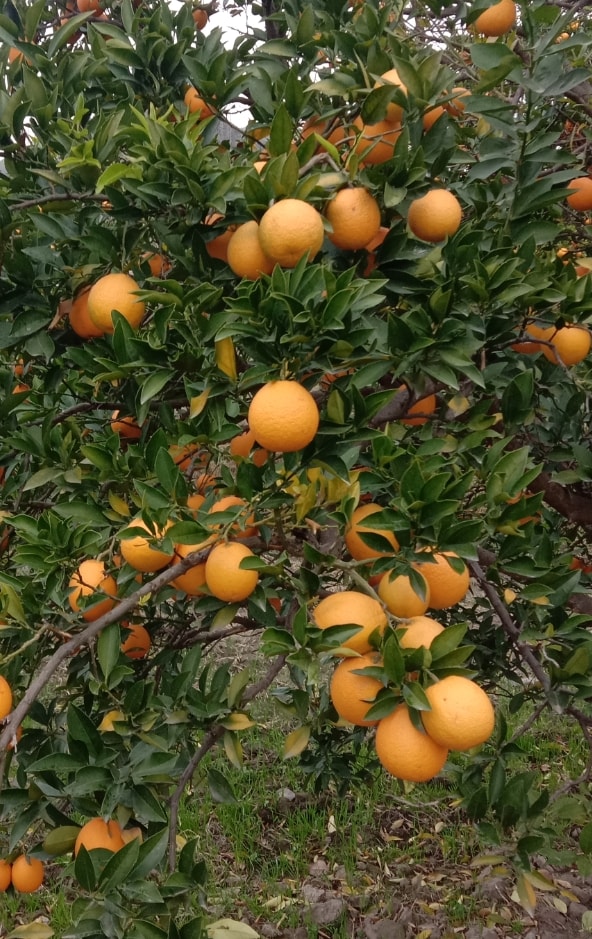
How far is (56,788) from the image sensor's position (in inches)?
47.6

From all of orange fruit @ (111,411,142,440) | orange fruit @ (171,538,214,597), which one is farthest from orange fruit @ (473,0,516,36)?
orange fruit @ (171,538,214,597)

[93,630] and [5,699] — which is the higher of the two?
[93,630]

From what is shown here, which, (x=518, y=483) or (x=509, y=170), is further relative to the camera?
(x=509, y=170)

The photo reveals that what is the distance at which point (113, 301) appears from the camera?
1.23m

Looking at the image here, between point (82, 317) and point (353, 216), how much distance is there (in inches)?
22.3

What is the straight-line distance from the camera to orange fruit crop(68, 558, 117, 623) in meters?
1.21

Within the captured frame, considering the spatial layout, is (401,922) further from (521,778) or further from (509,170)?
(509,170)

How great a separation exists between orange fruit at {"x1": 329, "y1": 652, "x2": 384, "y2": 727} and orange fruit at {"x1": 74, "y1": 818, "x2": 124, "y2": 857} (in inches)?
16.2

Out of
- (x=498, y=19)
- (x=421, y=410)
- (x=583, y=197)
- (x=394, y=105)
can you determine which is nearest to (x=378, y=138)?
(x=394, y=105)

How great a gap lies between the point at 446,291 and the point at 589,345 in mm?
457

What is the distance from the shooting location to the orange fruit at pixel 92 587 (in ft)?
3.97

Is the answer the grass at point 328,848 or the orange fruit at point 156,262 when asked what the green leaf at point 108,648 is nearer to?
the orange fruit at point 156,262

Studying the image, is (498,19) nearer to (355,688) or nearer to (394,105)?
(394,105)

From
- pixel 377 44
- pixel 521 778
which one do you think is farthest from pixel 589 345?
pixel 521 778
